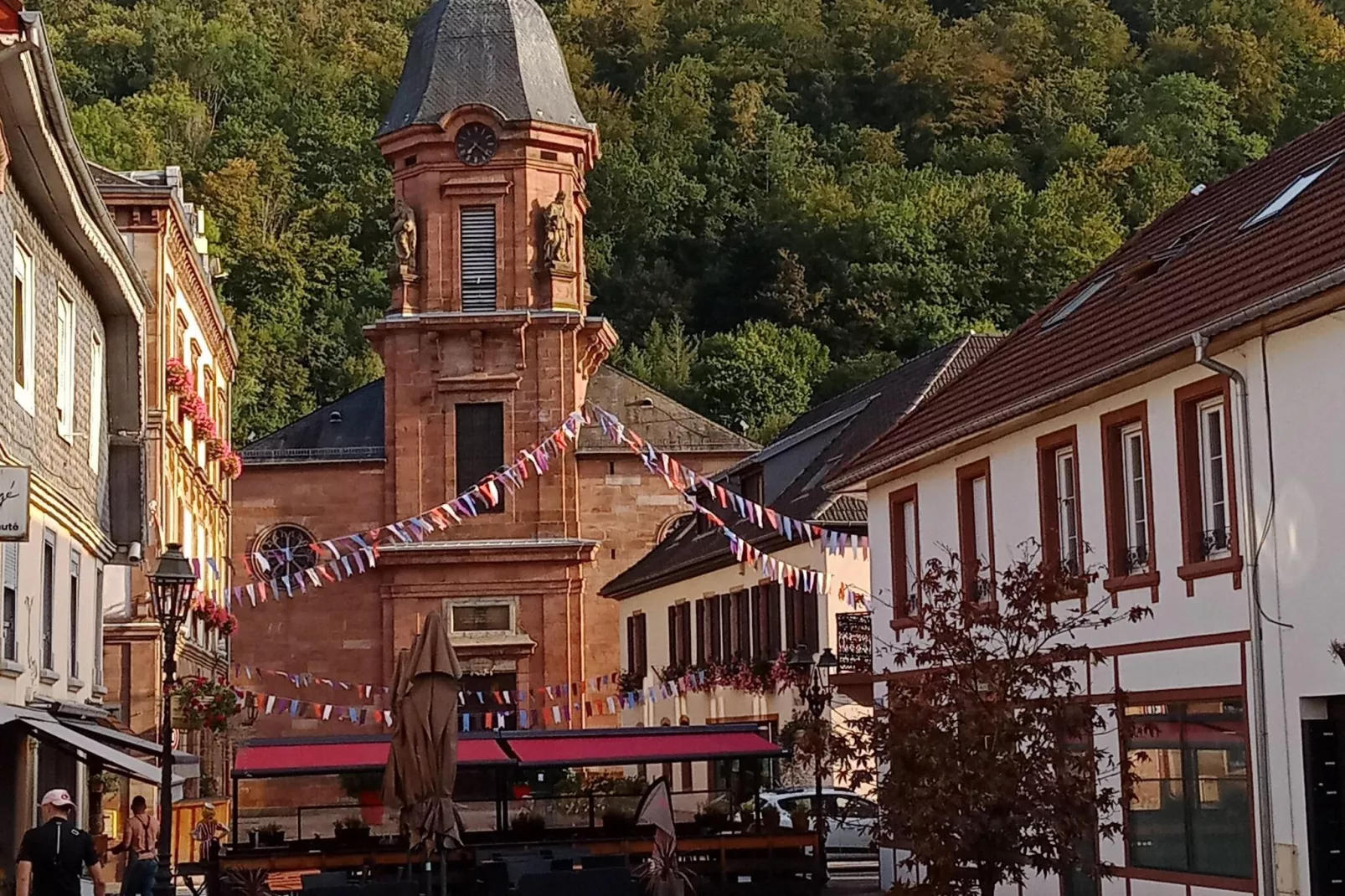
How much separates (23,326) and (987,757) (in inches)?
403

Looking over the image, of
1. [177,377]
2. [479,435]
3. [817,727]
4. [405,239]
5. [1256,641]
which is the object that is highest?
[405,239]

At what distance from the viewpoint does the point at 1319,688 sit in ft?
59.3

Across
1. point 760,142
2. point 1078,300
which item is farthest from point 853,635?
point 760,142

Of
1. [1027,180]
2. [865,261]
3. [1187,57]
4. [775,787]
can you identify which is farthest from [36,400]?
[1187,57]

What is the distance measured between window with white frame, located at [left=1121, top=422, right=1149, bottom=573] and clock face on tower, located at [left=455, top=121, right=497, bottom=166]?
37114 millimetres

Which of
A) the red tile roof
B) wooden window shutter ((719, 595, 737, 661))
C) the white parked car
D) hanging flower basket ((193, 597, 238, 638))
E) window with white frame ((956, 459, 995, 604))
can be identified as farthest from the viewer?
wooden window shutter ((719, 595, 737, 661))

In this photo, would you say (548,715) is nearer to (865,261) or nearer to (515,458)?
(515,458)

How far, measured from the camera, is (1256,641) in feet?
62.5

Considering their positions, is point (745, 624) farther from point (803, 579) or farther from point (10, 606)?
point (10, 606)

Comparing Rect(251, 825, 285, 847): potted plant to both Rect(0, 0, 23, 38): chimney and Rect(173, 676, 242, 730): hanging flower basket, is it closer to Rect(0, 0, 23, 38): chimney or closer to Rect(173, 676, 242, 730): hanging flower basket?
Rect(0, 0, 23, 38): chimney

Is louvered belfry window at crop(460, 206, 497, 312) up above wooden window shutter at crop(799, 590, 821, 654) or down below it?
above

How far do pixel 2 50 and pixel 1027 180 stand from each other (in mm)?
84000

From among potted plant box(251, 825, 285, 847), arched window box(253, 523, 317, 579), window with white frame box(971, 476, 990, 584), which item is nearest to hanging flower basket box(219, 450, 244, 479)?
arched window box(253, 523, 317, 579)

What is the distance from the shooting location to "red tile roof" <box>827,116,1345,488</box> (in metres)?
19.3
